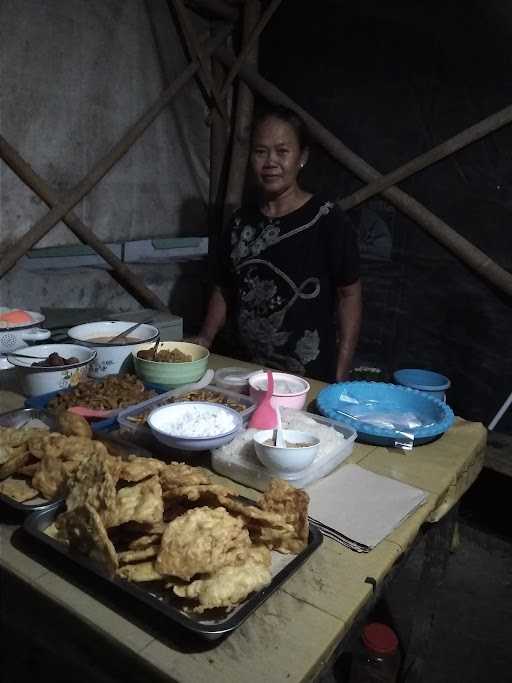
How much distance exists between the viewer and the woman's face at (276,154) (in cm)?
281

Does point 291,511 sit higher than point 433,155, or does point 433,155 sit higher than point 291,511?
point 433,155

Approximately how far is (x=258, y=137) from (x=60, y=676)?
2.51 m

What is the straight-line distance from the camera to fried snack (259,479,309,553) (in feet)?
3.89

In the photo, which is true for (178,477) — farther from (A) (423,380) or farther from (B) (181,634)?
(A) (423,380)

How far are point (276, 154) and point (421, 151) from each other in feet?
3.70

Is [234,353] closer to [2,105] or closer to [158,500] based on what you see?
[2,105]

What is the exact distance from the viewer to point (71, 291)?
361 centimetres

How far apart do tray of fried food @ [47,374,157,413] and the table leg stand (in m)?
1.10

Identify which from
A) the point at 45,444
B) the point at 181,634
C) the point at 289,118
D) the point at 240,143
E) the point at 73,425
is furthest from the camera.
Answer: the point at 240,143

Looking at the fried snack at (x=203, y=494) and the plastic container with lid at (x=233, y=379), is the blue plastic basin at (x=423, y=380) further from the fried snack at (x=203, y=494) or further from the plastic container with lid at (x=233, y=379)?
the fried snack at (x=203, y=494)

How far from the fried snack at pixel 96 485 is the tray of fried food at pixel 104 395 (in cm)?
47

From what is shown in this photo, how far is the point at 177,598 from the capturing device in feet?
3.41

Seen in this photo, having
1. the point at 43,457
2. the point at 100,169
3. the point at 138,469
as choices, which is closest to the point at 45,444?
the point at 43,457

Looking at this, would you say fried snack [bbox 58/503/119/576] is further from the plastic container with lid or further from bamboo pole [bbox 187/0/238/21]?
bamboo pole [bbox 187/0/238/21]
